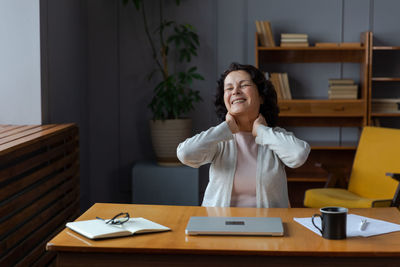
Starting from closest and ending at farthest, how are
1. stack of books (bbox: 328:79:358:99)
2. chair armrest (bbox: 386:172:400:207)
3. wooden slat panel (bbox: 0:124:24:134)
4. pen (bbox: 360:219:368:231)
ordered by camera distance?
pen (bbox: 360:219:368:231) → wooden slat panel (bbox: 0:124:24:134) → chair armrest (bbox: 386:172:400:207) → stack of books (bbox: 328:79:358:99)

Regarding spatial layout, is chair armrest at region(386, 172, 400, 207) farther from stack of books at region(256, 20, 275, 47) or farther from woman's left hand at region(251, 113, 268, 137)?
stack of books at region(256, 20, 275, 47)

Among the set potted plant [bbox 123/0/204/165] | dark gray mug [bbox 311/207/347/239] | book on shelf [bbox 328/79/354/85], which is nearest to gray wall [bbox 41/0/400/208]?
potted plant [bbox 123/0/204/165]

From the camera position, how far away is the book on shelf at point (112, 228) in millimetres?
1639

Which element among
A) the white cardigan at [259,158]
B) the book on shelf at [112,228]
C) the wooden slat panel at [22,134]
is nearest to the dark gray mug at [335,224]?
the book on shelf at [112,228]

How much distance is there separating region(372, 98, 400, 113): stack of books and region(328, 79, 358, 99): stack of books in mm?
200

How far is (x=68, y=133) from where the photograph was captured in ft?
10.8

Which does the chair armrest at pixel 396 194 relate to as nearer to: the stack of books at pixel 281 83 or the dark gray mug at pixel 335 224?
the stack of books at pixel 281 83

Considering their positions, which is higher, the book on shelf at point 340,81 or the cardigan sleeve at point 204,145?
the book on shelf at point 340,81

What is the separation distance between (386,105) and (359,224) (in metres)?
3.03

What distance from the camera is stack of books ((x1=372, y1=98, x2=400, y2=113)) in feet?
14.9

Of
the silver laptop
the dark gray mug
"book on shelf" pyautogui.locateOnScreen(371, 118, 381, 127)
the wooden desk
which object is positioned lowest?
the wooden desk

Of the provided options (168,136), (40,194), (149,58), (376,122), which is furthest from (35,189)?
(376,122)

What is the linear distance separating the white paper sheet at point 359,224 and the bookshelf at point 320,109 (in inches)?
99.0

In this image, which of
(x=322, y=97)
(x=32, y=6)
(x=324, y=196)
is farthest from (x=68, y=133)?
(x=322, y=97)
